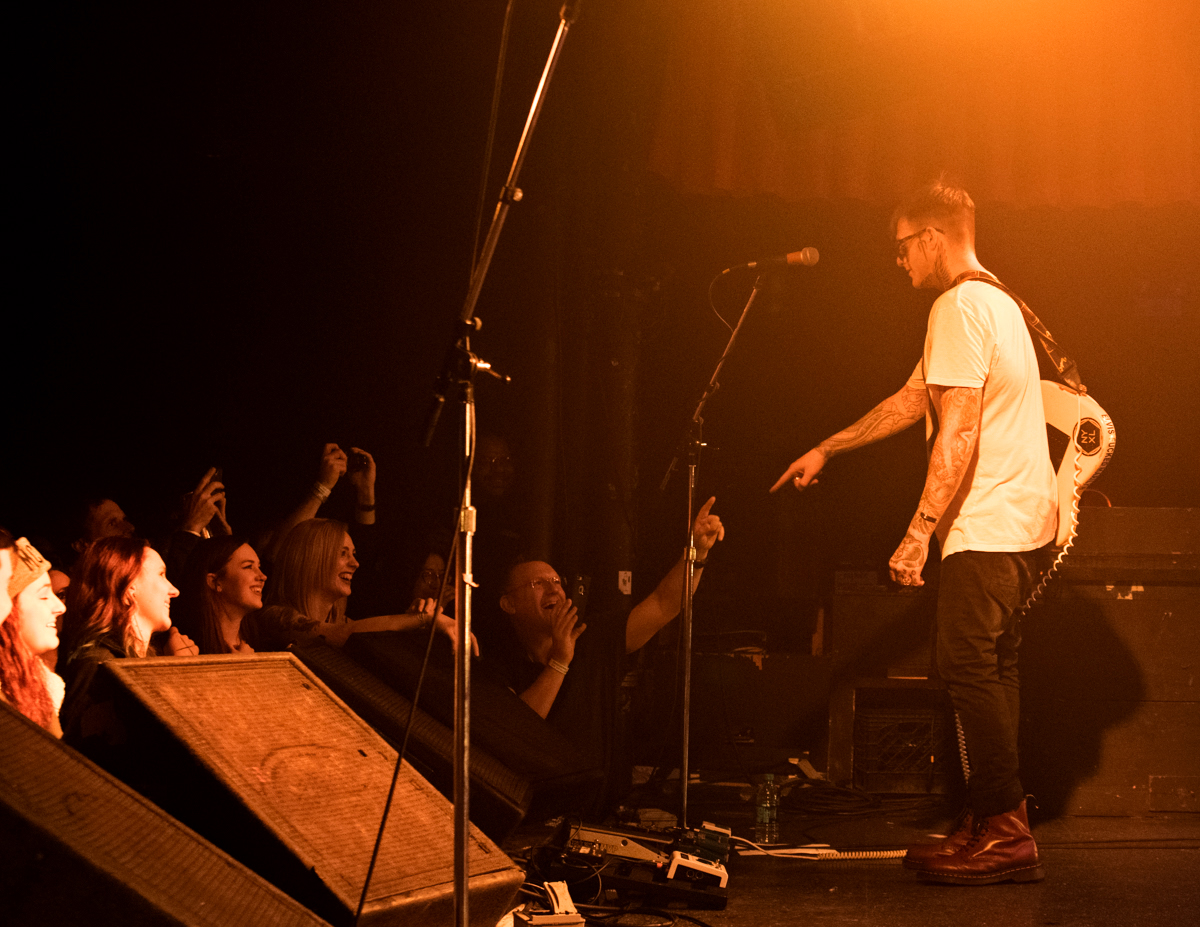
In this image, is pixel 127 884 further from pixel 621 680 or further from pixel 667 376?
pixel 667 376

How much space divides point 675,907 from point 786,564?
8.92 ft

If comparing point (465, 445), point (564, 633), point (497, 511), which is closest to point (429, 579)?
point (497, 511)

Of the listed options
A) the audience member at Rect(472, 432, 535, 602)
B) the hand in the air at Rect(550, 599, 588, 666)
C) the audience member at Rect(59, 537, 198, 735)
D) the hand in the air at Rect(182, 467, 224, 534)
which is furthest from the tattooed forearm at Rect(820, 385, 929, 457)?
the hand in the air at Rect(182, 467, 224, 534)

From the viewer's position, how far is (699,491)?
19.1 ft

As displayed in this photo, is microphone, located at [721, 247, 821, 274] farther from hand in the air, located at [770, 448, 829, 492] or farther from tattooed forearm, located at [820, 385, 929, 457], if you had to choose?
hand in the air, located at [770, 448, 829, 492]

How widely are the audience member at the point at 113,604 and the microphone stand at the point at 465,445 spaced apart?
123cm

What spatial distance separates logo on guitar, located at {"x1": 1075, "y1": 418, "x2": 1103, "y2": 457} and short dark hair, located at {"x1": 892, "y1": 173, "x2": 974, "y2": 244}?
730 millimetres

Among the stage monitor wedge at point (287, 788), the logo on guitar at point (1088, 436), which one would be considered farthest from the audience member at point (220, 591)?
the logo on guitar at point (1088, 436)

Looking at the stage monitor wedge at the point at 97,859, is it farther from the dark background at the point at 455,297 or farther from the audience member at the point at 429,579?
the dark background at the point at 455,297

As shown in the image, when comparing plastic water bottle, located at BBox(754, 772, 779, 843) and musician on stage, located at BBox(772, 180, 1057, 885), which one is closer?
musician on stage, located at BBox(772, 180, 1057, 885)

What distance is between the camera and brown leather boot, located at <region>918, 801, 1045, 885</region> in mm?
3020

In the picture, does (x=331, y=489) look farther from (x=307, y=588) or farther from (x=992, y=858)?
(x=992, y=858)

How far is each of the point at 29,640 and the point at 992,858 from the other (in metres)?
2.58

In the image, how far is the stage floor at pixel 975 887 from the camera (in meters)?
2.74
